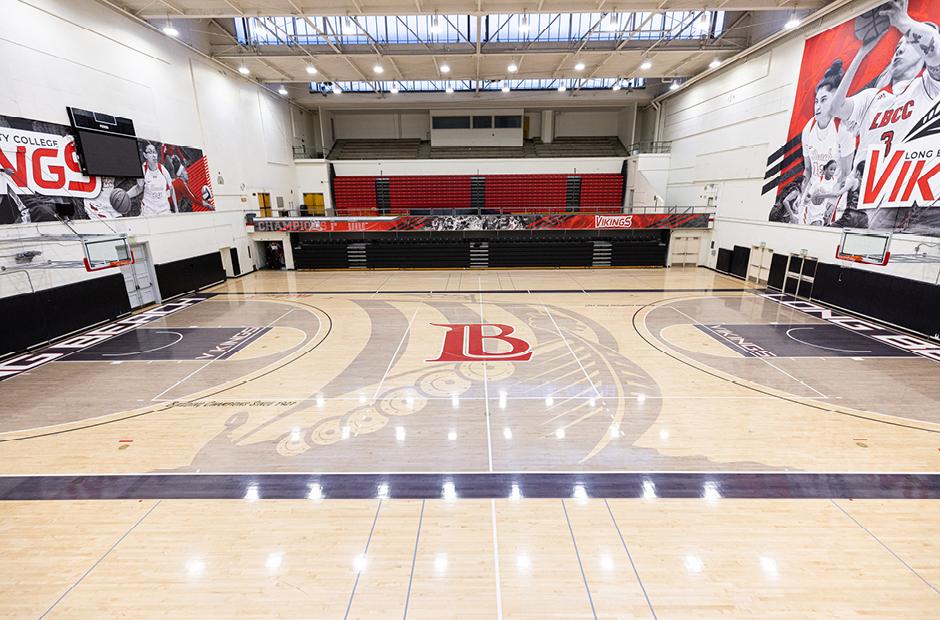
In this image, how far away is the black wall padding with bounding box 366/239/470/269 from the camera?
18234mm

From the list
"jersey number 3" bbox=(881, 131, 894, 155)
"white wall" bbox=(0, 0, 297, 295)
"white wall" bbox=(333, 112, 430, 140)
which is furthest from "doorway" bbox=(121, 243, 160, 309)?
"jersey number 3" bbox=(881, 131, 894, 155)

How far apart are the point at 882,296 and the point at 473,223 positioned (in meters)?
12.8

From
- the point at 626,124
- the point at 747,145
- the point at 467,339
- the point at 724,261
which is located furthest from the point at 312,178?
the point at 724,261

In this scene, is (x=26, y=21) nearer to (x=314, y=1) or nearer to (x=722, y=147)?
(x=314, y=1)

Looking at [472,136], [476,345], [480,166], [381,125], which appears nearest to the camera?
[476,345]

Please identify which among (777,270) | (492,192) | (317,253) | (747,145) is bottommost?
(777,270)

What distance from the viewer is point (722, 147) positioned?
16578 millimetres

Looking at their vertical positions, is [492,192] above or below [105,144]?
below

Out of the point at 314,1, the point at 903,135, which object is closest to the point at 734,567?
the point at 903,135

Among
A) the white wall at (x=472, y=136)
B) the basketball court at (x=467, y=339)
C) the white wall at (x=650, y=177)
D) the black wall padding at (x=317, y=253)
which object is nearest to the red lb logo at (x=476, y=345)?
the basketball court at (x=467, y=339)

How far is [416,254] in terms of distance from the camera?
18.3m

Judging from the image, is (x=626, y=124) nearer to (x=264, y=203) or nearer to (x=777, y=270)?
(x=777, y=270)

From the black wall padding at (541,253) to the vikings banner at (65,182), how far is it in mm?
11617

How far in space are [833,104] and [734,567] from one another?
13328mm
